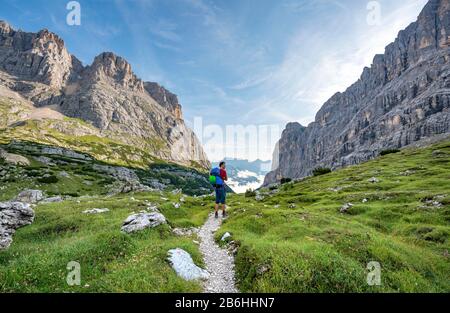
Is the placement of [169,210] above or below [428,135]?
below

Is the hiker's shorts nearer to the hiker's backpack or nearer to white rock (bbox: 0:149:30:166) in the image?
the hiker's backpack

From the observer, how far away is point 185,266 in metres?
11.6

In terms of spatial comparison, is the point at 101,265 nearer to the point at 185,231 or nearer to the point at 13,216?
the point at 185,231

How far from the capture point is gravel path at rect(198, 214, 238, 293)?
10.7 metres

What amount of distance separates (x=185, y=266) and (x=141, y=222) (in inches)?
269

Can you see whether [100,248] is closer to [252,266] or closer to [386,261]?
[252,266]

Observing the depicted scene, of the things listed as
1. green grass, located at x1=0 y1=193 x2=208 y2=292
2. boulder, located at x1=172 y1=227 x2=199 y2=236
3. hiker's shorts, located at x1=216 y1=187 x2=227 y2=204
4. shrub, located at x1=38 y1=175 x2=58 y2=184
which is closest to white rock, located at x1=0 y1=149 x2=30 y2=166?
shrub, located at x1=38 y1=175 x2=58 y2=184

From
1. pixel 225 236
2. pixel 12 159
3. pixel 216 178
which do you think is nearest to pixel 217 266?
pixel 225 236

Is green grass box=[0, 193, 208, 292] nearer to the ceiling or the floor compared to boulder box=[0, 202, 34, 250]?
nearer to the floor

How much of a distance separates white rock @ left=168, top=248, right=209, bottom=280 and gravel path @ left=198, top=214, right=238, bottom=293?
19.0 inches

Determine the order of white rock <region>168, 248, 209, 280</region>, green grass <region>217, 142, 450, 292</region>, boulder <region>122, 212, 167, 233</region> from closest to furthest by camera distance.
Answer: green grass <region>217, 142, 450, 292</region>, white rock <region>168, 248, 209, 280</region>, boulder <region>122, 212, 167, 233</region>

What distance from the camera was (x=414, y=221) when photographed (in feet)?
71.2
